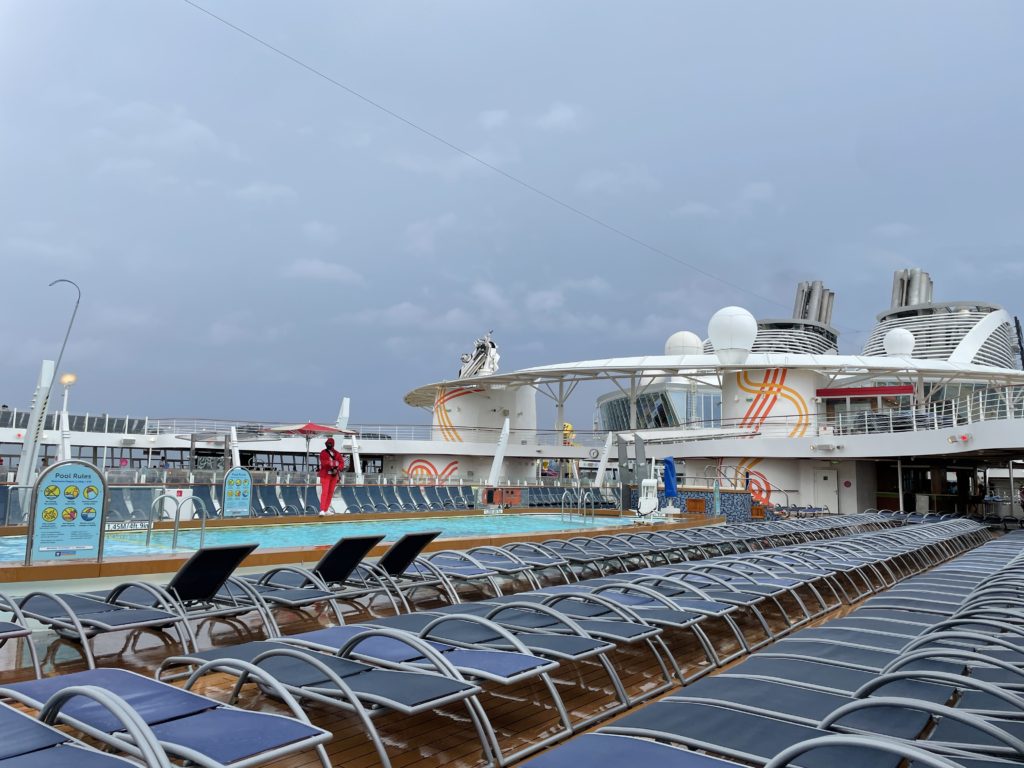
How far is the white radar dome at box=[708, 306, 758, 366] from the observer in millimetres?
30641

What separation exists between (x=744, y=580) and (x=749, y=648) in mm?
861

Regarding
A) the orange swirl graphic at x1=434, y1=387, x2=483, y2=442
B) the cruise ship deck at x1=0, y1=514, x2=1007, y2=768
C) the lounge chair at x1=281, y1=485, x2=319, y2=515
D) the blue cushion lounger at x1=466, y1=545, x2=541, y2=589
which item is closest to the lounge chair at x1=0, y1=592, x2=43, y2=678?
the cruise ship deck at x1=0, y1=514, x2=1007, y2=768

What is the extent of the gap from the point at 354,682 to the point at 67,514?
429 centimetres

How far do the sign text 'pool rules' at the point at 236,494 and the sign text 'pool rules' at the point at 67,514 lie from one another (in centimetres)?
549

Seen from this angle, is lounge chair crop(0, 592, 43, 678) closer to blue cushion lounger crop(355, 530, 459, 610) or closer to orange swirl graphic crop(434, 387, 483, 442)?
blue cushion lounger crop(355, 530, 459, 610)

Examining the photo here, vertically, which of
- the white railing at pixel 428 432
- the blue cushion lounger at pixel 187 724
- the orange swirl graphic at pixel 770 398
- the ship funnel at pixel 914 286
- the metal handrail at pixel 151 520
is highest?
the ship funnel at pixel 914 286

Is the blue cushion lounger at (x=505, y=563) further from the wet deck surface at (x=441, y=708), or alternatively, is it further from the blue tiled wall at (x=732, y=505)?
the blue tiled wall at (x=732, y=505)

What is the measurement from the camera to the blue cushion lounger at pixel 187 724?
2.03 meters

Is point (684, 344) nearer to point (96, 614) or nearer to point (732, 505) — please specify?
point (732, 505)

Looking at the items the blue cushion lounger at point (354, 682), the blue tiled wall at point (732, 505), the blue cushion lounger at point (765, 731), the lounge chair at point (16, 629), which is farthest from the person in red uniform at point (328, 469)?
the blue cushion lounger at point (765, 731)

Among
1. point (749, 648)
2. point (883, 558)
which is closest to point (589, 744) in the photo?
point (749, 648)

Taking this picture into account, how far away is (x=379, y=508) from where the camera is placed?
18.2m

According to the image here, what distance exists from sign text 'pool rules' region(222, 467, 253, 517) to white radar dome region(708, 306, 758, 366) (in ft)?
74.5

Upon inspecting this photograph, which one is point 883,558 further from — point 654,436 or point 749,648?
point 654,436
